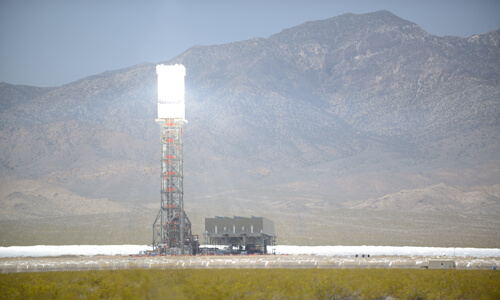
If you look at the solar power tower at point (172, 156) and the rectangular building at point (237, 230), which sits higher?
the solar power tower at point (172, 156)

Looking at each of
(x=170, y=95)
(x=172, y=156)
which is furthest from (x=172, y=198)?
(x=170, y=95)

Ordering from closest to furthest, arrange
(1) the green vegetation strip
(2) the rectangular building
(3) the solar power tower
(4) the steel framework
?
1. (1) the green vegetation strip
2. (2) the rectangular building
3. (4) the steel framework
4. (3) the solar power tower

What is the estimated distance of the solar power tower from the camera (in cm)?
8731

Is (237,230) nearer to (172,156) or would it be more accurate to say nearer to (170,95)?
(172,156)

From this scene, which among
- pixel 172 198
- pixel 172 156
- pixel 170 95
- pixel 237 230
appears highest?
pixel 170 95

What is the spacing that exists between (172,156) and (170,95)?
A: 802 cm

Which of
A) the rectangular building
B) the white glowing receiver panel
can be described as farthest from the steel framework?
the rectangular building

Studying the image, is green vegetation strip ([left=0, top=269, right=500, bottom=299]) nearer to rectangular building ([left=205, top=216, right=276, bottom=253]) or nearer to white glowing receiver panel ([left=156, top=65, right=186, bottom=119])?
rectangular building ([left=205, top=216, right=276, bottom=253])

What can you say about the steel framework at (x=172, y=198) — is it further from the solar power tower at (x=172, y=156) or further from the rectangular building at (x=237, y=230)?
the rectangular building at (x=237, y=230)

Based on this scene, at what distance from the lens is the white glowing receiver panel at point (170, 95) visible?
292 feet

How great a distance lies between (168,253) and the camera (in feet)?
275

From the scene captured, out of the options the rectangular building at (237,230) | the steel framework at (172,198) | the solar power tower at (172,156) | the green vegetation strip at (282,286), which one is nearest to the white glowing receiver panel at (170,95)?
the solar power tower at (172,156)

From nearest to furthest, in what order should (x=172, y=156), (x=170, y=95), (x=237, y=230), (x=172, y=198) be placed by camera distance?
(x=237, y=230), (x=172, y=198), (x=170, y=95), (x=172, y=156)

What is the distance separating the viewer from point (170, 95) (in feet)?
293
